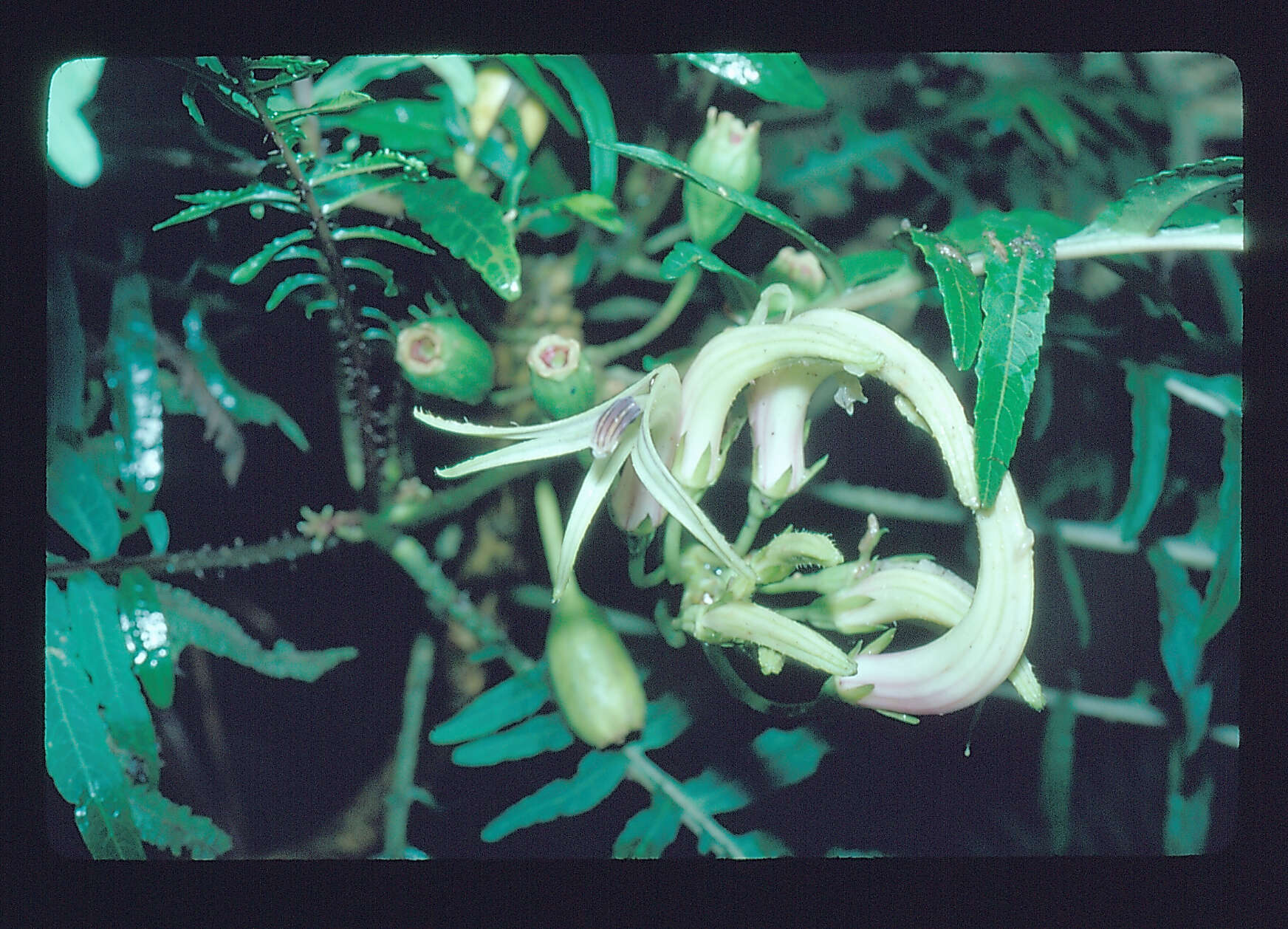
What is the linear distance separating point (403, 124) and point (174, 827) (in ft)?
1.63

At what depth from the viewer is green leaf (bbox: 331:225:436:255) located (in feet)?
1.90

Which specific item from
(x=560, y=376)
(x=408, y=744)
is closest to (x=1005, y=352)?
(x=560, y=376)

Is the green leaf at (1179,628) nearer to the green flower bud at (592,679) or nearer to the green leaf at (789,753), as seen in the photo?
the green leaf at (789,753)

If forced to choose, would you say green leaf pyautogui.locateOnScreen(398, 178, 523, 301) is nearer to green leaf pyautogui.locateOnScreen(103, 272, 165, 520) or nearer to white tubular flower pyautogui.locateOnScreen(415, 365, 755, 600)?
white tubular flower pyautogui.locateOnScreen(415, 365, 755, 600)

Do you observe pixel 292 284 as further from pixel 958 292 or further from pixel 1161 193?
pixel 1161 193

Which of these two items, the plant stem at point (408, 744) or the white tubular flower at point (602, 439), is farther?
the plant stem at point (408, 744)

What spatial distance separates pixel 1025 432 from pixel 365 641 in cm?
48

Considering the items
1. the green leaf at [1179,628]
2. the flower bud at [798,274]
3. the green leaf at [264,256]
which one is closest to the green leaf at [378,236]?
the green leaf at [264,256]

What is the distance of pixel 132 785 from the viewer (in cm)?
63

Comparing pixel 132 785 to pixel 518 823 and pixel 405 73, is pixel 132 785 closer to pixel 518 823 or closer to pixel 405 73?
pixel 518 823

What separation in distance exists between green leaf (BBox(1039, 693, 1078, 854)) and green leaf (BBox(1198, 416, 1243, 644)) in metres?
0.10

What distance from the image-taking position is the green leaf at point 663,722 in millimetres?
640

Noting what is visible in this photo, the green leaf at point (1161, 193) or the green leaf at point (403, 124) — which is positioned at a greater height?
the green leaf at point (403, 124)

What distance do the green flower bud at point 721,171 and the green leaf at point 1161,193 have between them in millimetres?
225
